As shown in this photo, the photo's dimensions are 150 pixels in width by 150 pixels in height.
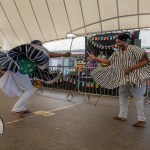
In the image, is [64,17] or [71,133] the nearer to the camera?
[71,133]

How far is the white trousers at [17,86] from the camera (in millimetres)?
4172

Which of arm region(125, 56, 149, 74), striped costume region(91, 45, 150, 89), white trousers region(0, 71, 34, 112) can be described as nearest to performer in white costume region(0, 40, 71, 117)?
white trousers region(0, 71, 34, 112)

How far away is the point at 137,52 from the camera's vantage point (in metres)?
3.84

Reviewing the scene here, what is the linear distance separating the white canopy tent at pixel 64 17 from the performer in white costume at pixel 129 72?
8.80 metres

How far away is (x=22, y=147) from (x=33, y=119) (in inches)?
53.6

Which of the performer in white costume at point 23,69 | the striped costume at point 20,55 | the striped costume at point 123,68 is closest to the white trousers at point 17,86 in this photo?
the performer in white costume at point 23,69

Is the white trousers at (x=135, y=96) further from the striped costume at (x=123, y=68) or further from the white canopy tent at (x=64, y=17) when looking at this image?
the white canopy tent at (x=64, y=17)

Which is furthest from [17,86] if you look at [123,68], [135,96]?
[135,96]

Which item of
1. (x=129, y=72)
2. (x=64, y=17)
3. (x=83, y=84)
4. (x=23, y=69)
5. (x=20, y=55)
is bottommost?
(x=83, y=84)

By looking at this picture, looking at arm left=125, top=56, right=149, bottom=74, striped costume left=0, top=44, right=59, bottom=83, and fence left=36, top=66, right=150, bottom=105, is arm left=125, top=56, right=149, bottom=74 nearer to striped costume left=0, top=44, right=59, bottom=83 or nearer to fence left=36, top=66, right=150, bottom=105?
striped costume left=0, top=44, right=59, bottom=83

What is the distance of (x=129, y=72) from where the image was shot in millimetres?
3873

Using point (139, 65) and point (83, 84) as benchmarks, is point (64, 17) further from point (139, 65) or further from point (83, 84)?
point (139, 65)

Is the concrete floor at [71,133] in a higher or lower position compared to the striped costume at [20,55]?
lower

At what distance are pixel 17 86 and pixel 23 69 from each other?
370 millimetres
